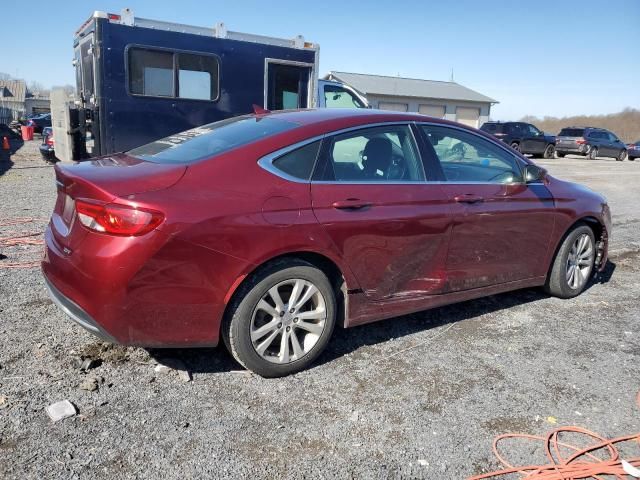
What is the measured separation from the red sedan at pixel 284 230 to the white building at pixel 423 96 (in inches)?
1380

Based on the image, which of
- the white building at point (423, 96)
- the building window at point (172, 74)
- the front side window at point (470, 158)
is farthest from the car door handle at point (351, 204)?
the white building at point (423, 96)

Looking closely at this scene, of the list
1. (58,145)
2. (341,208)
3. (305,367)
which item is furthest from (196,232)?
(58,145)

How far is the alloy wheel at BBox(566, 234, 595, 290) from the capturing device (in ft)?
16.1

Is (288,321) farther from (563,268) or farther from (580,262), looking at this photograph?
(580,262)

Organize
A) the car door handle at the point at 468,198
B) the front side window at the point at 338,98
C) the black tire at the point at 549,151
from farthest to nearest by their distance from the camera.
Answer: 1. the black tire at the point at 549,151
2. the front side window at the point at 338,98
3. the car door handle at the point at 468,198

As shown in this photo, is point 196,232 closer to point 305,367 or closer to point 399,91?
point 305,367

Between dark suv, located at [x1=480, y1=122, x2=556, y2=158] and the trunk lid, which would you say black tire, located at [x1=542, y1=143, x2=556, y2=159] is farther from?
the trunk lid

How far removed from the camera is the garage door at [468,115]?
4284cm

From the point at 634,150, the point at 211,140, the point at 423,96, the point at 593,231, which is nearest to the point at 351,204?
the point at 211,140

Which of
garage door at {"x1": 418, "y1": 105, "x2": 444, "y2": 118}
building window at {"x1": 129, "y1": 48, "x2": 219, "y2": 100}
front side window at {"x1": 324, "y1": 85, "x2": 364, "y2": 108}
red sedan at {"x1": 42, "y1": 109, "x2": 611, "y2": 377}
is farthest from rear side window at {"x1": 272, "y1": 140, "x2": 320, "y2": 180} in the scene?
garage door at {"x1": 418, "y1": 105, "x2": 444, "y2": 118}

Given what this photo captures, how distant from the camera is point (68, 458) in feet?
8.02

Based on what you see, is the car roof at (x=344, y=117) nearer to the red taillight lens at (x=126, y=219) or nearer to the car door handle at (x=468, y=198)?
the car door handle at (x=468, y=198)

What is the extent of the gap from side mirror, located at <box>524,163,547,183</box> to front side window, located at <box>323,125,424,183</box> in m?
1.16

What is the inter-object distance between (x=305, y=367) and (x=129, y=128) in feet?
22.8
